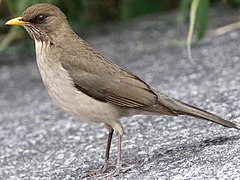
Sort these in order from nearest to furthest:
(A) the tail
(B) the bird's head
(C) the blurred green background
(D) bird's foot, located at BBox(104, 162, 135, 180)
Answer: (D) bird's foot, located at BBox(104, 162, 135, 180)
(A) the tail
(B) the bird's head
(C) the blurred green background

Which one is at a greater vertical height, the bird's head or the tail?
the bird's head

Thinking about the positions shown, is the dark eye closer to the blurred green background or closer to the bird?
the bird

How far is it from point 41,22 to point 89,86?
0.64 metres

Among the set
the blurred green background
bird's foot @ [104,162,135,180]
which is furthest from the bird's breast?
the blurred green background

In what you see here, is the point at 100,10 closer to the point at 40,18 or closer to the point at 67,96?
the point at 40,18

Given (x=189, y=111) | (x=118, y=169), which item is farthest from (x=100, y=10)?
(x=118, y=169)

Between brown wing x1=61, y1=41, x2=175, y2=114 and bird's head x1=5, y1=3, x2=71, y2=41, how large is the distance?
247mm

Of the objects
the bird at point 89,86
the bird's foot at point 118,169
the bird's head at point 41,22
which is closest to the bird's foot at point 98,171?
the bird at point 89,86

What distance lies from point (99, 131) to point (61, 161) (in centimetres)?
90

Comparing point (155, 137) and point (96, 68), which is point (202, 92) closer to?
point (155, 137)

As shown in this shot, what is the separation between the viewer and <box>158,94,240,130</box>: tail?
5.50 metres

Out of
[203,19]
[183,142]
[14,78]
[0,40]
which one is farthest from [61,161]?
[0,40]

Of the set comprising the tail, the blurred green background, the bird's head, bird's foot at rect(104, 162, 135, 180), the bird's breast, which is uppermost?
the bird's head

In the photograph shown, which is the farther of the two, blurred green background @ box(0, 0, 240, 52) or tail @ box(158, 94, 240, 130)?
blurred green background @ box(0, 0, 240, 52)
